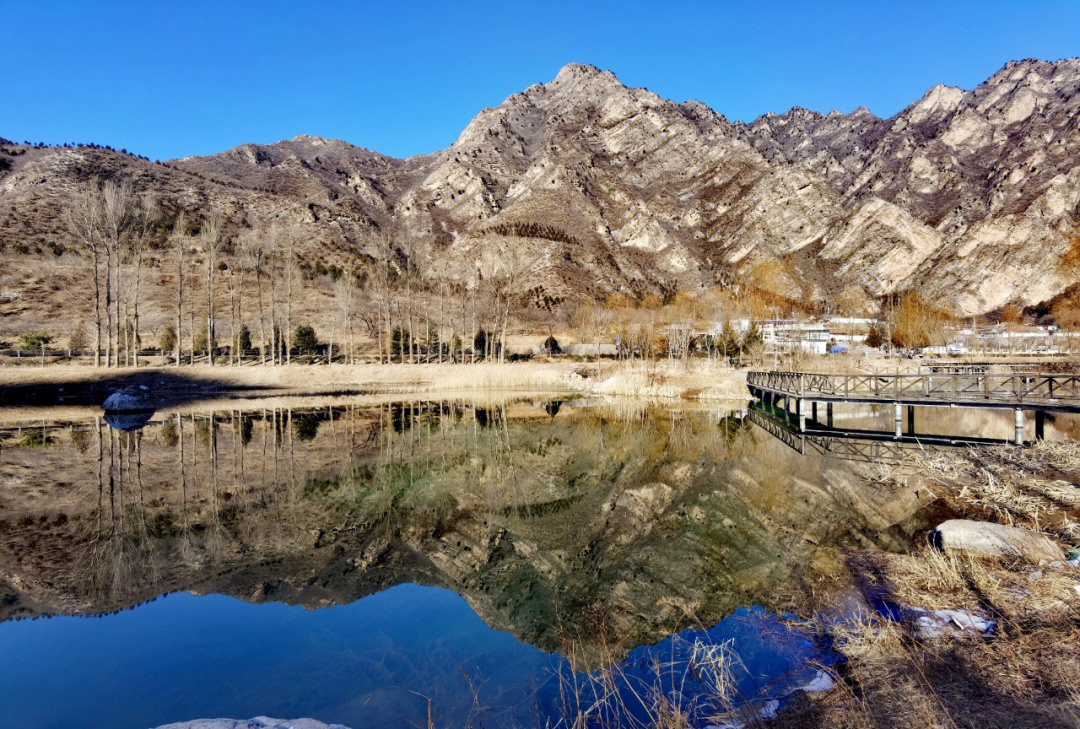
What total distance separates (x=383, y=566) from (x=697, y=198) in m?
165

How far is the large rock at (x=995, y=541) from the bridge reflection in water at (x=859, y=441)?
35.4 ft

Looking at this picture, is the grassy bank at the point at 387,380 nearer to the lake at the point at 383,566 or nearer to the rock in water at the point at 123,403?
the rock in water at the point at 123,403

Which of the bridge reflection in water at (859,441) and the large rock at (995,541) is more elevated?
the large rock at (995,541)

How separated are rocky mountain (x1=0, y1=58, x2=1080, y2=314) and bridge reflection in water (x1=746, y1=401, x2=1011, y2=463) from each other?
82742 mm

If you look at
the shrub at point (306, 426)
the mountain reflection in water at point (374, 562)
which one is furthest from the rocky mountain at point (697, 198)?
the mountain reflection in water at point (374, 562)

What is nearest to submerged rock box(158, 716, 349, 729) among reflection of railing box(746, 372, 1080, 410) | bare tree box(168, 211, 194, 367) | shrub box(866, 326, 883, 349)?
reflection of railing box(746, 372, 1080, 410)

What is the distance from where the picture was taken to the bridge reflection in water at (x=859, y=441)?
22250mm

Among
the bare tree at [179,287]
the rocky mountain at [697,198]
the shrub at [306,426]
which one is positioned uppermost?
the rocky mountain at [697,198]

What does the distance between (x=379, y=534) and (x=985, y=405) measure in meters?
23.9

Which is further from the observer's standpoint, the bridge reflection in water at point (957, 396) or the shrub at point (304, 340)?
the shrub at point (304, 340)

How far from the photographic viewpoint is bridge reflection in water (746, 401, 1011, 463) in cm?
2225

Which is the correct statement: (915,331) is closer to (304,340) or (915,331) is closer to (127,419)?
(304,340)

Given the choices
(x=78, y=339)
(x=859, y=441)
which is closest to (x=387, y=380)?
(x=78, y=339)

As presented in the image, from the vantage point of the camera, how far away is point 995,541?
32.3ft
